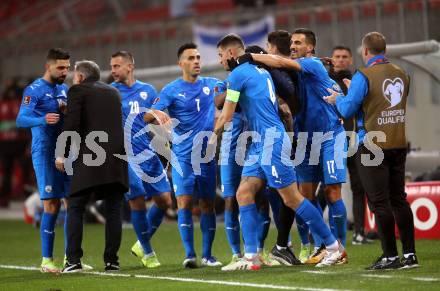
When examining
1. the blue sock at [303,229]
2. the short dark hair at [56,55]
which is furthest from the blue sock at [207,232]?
the short dark hair at [56,55]

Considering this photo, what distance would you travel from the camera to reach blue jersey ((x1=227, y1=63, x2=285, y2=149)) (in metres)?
9.27

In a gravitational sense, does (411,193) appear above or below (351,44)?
below

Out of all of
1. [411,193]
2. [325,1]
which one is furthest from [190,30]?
[411,193]

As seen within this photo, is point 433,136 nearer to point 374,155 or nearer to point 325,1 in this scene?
point 325,1

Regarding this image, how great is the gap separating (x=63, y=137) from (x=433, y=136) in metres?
6.90

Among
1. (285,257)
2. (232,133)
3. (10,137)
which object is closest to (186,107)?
(232,133)

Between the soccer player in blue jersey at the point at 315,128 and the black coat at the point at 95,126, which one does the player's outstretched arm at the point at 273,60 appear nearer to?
the soccer player in blue jersey at the point at 315,128

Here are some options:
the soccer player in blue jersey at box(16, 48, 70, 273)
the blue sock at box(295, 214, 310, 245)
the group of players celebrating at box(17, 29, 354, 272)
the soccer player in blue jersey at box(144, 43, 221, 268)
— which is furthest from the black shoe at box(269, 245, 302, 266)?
the soccer player in blue jersey at box(16, 48, 70, 273)

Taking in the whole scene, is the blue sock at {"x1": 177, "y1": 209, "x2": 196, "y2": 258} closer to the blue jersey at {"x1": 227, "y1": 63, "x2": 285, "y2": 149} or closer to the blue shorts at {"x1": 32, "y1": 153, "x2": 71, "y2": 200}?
the blue shorts at {"x1": 32, "y1": 153, "x2": 71, "y2": 200}

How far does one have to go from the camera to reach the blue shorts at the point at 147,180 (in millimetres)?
10727

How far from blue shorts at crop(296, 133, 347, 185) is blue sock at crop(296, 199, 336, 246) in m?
0.84

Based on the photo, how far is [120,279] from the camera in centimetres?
920

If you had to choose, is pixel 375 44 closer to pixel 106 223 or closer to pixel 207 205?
pixel 207 205

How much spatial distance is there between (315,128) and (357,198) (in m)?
3.09
